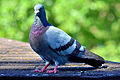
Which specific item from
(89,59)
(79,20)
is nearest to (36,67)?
(89,59)

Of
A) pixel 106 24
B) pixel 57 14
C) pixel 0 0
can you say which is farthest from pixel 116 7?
pixel 0 0

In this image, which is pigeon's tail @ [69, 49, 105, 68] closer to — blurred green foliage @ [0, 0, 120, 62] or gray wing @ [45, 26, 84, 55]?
gray wing @ [45, 26, 84, 55]

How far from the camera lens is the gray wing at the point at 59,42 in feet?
12.5

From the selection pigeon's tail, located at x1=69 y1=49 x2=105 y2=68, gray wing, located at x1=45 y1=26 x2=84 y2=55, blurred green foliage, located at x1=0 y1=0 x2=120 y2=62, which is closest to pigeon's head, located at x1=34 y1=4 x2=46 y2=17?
gray wing, located at x1=45 y1=26 x2=84 y2=55

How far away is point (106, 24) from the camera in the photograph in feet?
37.0

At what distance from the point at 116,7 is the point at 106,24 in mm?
1186

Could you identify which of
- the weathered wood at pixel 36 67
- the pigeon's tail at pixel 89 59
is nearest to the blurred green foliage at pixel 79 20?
the weathered wood at pixel 36 67

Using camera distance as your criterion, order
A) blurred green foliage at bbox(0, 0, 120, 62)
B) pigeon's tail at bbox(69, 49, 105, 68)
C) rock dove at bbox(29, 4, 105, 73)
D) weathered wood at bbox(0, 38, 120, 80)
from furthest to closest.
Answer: blurred green foliage at bbox(0, 0, 120, 62) → pigeon's tail at bbox(69, 49, 105, 68) → rock dove at bbox(29, 4, 105, 73) → weathered wood at bbox(0, 38, 120, 80)

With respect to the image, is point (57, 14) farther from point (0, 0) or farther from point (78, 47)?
point (78, 47)

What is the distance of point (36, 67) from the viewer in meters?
4.19

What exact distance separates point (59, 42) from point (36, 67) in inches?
24.1

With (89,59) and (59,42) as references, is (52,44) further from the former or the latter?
(89,59)

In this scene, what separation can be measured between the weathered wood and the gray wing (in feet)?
0.94

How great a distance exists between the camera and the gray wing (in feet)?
12.5
